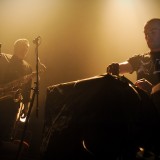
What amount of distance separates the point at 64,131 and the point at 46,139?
0.56 feet

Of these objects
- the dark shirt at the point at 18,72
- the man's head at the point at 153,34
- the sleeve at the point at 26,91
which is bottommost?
the sleeve at the point at 26,91

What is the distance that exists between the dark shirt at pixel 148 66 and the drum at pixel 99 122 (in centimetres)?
125

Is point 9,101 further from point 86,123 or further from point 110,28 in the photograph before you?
point 86,123

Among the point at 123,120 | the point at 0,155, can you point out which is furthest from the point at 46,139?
the point at 0,155

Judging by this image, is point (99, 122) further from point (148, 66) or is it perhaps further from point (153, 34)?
point (153, 34)

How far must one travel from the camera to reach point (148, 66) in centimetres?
321

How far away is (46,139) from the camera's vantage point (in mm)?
1910

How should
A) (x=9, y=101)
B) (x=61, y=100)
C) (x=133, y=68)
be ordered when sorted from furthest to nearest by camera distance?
(x=9, y=101), (x=133, y=68), (x=61, y=100)

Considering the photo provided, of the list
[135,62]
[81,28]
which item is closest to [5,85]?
[81,28]

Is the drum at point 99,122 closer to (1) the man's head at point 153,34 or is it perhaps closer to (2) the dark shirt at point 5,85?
(1) the man's head at point 153,34

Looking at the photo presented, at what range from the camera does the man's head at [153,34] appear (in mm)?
3398

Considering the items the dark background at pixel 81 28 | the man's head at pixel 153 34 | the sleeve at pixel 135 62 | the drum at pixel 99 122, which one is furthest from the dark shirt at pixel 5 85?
the drum at pixel 99 122

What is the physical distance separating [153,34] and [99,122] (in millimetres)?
1983

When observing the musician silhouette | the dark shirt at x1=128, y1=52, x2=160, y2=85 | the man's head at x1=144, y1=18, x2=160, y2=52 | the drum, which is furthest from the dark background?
the drum
